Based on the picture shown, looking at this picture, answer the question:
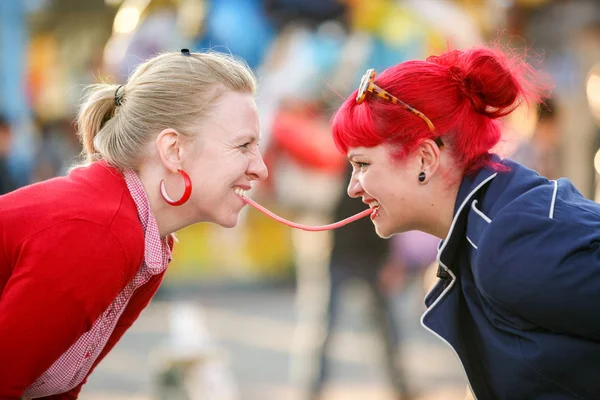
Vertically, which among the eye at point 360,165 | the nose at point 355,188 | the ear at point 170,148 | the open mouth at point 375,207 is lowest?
the open mouth at point 375,207

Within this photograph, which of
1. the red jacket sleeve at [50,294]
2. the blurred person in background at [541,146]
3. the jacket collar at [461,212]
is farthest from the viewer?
the blurred person in background at [541,146]

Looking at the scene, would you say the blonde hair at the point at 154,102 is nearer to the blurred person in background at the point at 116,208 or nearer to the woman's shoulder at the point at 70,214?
the blurred person in background at the point at 116,208

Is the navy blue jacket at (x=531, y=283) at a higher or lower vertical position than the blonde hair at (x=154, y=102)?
lower

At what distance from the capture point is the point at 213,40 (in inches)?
297

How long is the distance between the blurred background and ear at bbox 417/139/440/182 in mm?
2619

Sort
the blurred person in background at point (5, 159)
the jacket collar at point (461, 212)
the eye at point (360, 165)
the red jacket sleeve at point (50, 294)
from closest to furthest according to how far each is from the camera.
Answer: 1. the red jacket sleeve at point (50, 294)
2. the jacket collar at point (461, 212)
3. the eye at point (360, 165)
4. the blurred person in background at point (5, 159)

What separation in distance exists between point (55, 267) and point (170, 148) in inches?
19.5

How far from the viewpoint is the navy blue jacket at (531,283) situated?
1796mm

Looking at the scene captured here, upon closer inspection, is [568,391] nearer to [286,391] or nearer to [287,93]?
[286,391]

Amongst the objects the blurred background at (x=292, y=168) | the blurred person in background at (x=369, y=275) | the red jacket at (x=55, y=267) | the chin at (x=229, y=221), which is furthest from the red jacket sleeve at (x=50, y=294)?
the blurred person in background at (x=369, y=275)

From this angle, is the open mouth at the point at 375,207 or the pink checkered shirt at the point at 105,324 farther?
the open mouth at the point at 375,207

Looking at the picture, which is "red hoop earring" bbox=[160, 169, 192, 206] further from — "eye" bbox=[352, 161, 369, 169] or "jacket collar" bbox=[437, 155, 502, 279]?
"jacket collar" bbox=[437, 155, 502, 279]

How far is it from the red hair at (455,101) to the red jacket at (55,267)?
2.28ft

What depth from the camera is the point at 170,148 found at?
7.07ft
